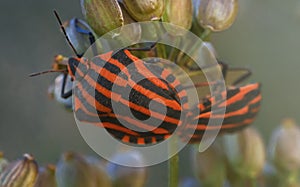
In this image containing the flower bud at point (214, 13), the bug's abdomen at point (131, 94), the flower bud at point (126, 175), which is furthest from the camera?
the flower bud at point (126, 175)

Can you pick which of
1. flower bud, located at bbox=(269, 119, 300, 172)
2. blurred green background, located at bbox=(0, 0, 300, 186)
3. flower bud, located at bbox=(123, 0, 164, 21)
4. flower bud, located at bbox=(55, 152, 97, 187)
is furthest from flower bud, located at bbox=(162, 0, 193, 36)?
blurred green background, located at bbox=(0, 0, 300, 186)

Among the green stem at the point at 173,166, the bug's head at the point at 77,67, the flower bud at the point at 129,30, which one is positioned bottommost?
the green stem at the point at 173,166

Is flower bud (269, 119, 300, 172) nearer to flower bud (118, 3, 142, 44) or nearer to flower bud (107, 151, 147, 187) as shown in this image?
flower bud (107, 151, 147, 187)

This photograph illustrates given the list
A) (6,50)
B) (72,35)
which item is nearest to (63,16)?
(6,50)

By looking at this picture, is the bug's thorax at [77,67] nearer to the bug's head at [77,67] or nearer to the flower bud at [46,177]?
the bug's head at [77,67]

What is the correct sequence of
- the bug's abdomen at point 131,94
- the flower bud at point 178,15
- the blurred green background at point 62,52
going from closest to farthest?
the bug's abdomen at point 131,94 < the flower bud at point 178,15 < the blurred green background at point 62,52

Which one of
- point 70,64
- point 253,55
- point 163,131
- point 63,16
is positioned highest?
point 70,64

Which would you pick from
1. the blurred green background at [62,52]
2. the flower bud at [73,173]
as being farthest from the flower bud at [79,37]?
the blurred green background at [62,52]

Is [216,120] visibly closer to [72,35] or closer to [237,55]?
[72,35]
